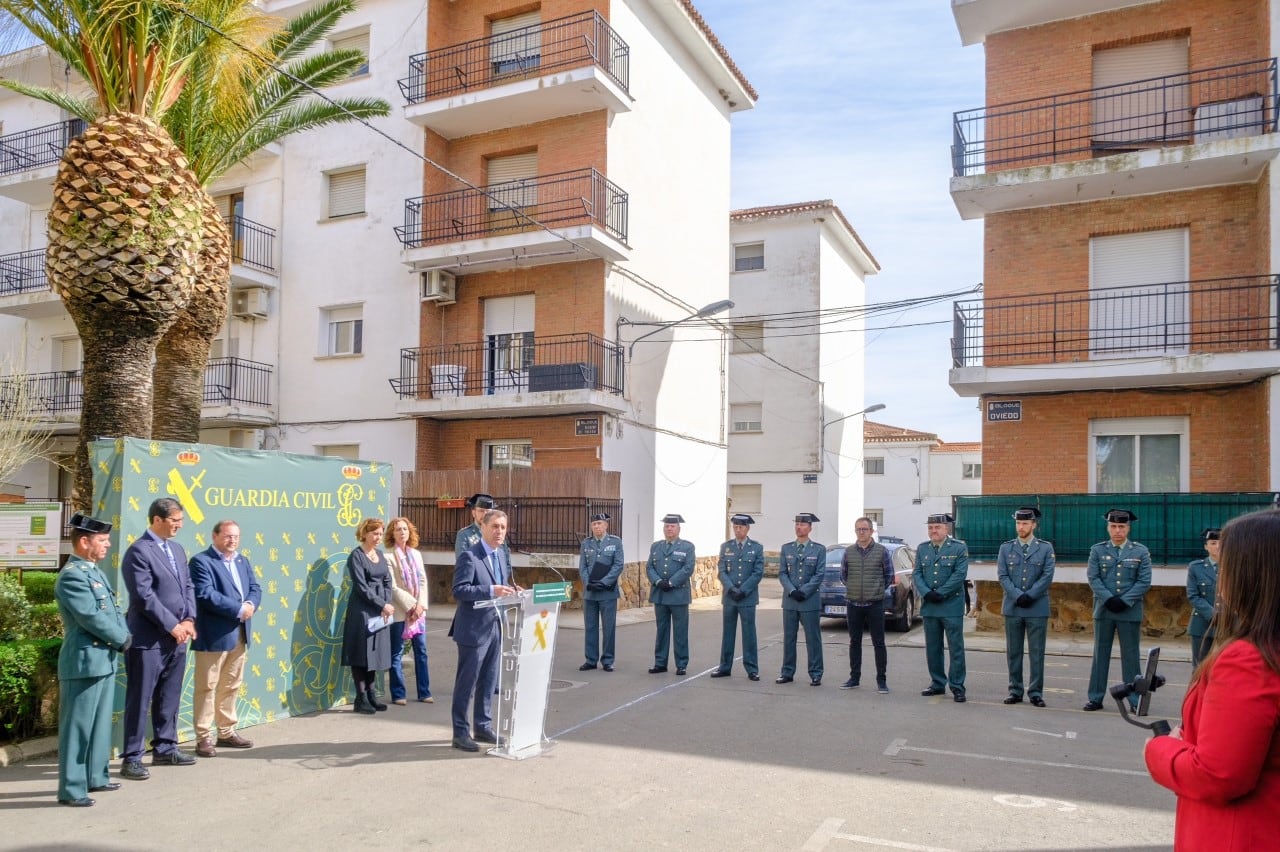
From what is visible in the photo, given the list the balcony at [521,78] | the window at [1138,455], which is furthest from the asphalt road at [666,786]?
the balcony at [521,78]

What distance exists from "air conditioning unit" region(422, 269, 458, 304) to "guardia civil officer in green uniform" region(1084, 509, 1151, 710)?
15.0m

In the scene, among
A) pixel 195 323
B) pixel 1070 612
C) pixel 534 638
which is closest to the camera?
pixel 534 638

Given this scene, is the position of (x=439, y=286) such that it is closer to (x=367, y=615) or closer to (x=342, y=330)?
(x=342, y=330)

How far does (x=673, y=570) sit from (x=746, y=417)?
803 inches

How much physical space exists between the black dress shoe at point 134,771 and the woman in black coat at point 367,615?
2283 millimetres

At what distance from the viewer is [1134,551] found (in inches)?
404

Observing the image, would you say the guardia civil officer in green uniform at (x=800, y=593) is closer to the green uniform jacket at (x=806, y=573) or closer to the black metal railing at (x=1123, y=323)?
the green uniform jacket at (x=806, y=573)

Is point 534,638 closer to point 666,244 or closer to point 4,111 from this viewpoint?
point 666,244

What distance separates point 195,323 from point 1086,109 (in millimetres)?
14868

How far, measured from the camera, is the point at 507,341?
2139 centimetres

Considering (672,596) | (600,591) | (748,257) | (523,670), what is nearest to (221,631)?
(523,670)

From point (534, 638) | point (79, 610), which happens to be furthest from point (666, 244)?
point (79, 610)

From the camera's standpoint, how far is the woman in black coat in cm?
902

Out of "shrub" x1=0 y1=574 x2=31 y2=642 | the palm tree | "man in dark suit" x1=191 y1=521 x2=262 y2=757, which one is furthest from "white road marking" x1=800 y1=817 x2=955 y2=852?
the palm tree
